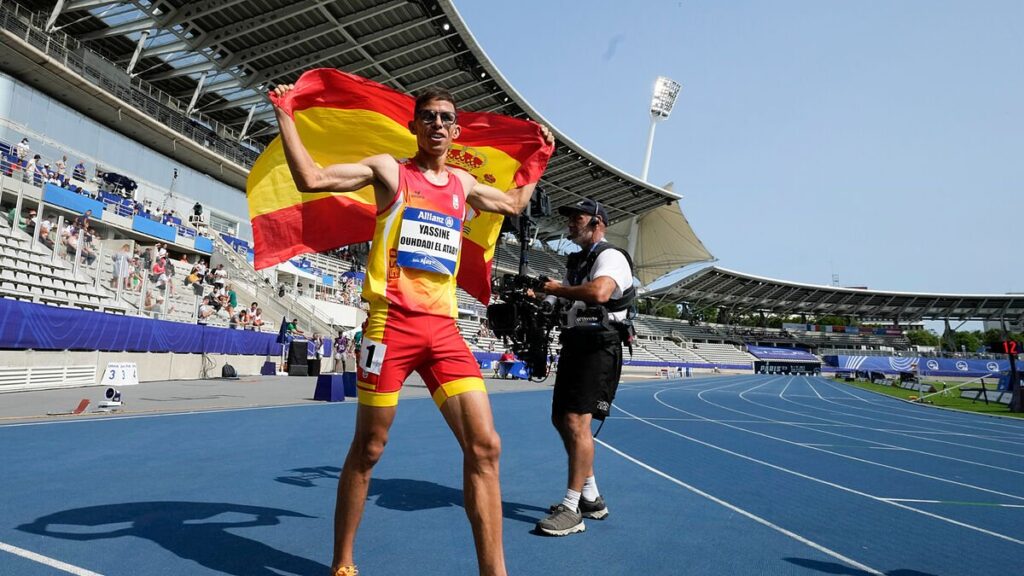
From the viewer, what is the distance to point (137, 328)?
14586 millimetres

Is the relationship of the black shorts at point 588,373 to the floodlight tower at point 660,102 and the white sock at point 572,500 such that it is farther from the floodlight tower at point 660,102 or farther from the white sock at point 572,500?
the floodlight tower at point 660,102

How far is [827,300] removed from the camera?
87688 mm

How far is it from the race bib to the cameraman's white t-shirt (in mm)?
1356

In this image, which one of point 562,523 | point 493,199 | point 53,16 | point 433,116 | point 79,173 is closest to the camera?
point 433,116

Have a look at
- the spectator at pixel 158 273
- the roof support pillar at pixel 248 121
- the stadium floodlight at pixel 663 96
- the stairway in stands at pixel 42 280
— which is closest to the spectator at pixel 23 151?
the spectator at pixel 158 273

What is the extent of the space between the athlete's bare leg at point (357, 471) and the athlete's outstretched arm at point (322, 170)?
97 centimetres

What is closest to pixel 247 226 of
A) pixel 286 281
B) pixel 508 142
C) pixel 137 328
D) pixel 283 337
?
pixel 286 281

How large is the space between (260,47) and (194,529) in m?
33.1

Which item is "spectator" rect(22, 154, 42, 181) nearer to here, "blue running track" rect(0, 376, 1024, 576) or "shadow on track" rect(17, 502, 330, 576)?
"blue running track" rect(0, 376, 1024, 576)

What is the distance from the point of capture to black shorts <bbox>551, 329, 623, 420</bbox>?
3766 millimetres

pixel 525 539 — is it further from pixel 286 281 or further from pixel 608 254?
pixel 286 281

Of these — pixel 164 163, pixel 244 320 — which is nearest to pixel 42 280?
pixel 244 320

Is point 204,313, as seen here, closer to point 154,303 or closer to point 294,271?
point 154,303

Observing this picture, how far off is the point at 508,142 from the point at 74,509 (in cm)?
373
